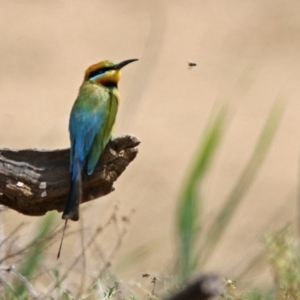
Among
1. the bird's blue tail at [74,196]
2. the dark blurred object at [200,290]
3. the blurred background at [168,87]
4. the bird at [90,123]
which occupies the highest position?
the dark blurred object at [200,290]

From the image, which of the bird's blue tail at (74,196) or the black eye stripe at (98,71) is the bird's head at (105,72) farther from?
the bird's blue tail at (74,196)

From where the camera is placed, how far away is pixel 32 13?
7.41m

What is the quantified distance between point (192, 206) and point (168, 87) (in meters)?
4.66

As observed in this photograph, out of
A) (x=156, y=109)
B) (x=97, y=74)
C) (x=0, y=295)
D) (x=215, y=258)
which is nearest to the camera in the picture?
(x=0, y=295)

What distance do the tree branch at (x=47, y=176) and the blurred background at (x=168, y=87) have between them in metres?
1.45

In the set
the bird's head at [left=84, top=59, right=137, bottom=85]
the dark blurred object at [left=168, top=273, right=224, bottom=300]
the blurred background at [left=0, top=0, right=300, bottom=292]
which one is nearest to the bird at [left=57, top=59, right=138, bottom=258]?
the bird's head at [left=84, top=59, right=137, bottom=85]

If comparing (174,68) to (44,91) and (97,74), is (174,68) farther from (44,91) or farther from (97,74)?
(97,74)

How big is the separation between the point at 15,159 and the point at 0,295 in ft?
1.49

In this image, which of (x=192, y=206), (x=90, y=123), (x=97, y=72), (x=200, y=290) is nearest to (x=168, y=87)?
(x=97, y=72)

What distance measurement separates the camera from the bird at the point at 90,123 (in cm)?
230

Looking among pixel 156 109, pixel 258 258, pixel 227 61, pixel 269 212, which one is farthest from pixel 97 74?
pixel 227 61

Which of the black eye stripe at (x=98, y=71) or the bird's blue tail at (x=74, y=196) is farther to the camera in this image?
the black eye stripe at (x=98, y=71)

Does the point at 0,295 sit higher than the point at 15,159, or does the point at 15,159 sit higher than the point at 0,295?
the point at 15,159

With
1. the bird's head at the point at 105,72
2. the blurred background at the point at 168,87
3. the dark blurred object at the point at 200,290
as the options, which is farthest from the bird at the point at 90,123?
the blurred background at the point at 168,87
